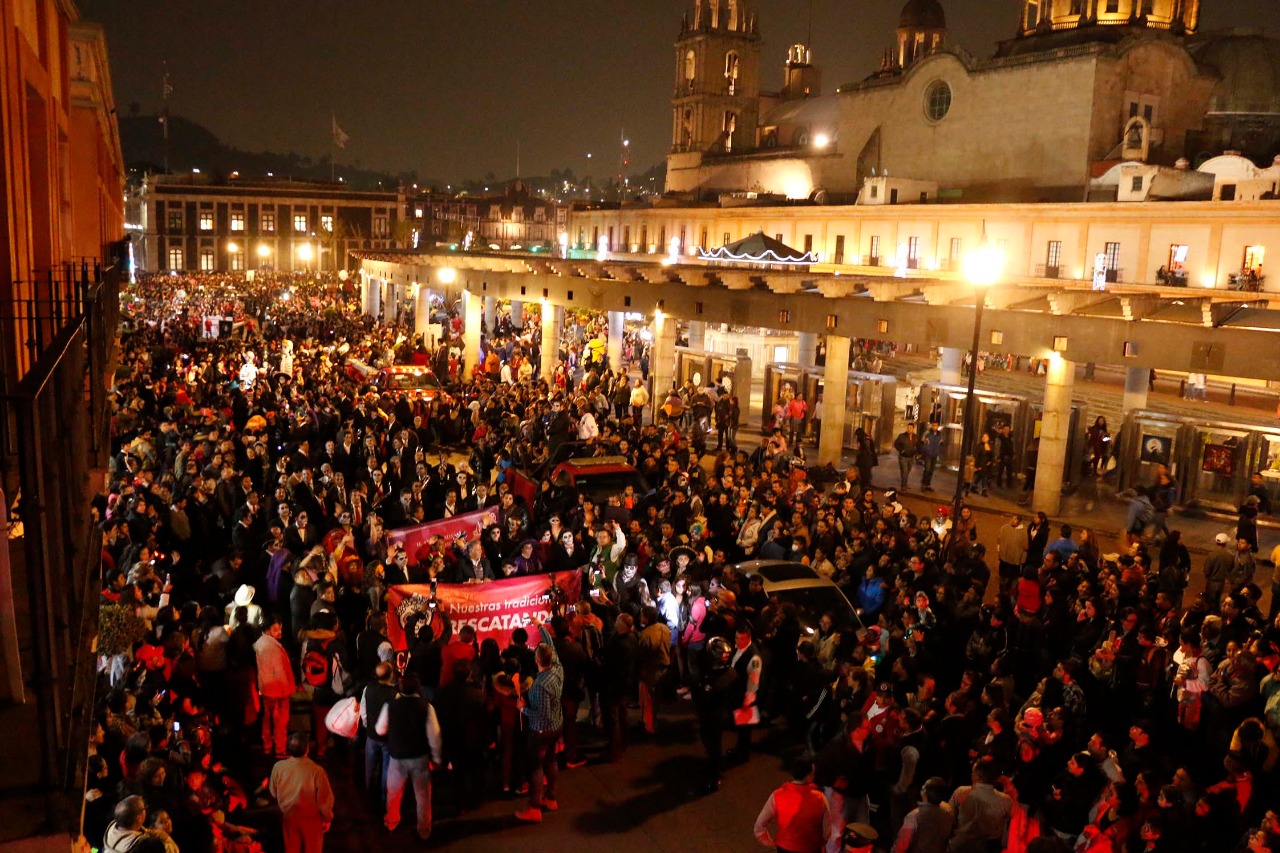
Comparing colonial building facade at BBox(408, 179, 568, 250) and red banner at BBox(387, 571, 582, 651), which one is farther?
colonial building facade at BBox(408, 179, 568, 250)

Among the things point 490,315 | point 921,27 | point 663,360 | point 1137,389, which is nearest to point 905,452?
point 1137,389

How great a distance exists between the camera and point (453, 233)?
5039 inches

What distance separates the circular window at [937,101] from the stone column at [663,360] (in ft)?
109

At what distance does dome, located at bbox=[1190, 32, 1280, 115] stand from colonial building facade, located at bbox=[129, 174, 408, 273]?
239 ft

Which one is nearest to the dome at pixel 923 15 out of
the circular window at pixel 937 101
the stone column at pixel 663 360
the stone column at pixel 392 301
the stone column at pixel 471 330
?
the circular window at pixel 937 101

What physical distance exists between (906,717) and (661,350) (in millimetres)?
20401

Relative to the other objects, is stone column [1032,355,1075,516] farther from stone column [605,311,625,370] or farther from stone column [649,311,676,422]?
stone column [605,311,625,370]

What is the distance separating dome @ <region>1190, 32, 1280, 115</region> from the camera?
53.4 meters

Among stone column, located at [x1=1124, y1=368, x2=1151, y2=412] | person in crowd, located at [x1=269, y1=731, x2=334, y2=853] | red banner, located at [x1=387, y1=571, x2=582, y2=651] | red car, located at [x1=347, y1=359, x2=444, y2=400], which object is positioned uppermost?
stone column, located at [x1=1124, y1=368, x2=1151, y2=412]

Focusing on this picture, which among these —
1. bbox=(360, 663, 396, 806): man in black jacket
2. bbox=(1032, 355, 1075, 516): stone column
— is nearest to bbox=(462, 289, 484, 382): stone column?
bbox=(1032, 355, 1075, 516): stone column

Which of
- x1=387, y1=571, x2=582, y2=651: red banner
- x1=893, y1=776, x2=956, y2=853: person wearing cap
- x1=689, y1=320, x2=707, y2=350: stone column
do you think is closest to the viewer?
x1=893, y1=776, x2=956, y2=853: person wearing cap

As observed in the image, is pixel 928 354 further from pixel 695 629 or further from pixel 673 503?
pixel 695 629

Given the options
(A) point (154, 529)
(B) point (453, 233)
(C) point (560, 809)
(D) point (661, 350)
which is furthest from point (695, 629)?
(B) point (453, 233)

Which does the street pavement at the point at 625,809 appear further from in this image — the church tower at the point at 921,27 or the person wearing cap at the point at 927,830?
the church tower at the point at 921,27
